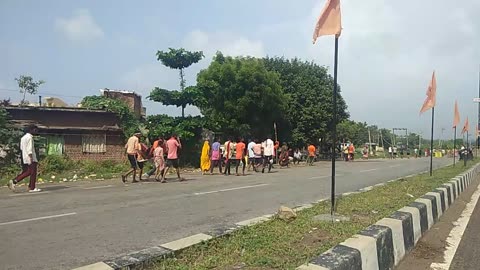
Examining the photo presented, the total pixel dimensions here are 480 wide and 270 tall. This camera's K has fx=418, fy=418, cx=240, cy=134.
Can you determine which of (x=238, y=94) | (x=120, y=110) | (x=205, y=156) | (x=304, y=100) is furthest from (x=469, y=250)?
(x=304, y=100)

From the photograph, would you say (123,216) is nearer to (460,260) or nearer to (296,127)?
(460,260)

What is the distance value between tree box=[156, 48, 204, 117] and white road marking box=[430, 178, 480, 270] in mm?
14684

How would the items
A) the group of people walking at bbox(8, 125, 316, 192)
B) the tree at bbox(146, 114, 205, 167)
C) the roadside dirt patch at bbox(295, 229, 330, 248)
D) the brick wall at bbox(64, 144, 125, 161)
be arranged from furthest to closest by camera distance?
1. the brick wall at bbox(64, 144, 125, 161)
2. the tree at bbox(146, 114, 205, 167)
3. the group of people walking at bbox(8, 125, 316, 192)
4. the roadside dirt patch at bbox(295, 229, 330, 248)

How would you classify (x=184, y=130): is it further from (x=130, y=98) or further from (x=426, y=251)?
(x=426, y=251)

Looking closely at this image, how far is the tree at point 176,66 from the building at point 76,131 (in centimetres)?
326

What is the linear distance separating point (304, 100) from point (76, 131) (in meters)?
18.8

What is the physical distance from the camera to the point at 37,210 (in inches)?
326

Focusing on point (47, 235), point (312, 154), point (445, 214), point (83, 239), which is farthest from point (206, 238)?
point (312, 154)

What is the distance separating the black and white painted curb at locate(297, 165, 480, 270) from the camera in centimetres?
346

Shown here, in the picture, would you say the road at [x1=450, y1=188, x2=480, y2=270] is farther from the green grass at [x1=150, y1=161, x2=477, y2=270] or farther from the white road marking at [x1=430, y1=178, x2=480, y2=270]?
the green grass at [x1=150, y1=161, x2=477, y2=270]

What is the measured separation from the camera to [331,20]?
6621 mm

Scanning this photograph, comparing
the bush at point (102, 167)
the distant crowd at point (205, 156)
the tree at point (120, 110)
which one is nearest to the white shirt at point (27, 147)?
the distant crowd at point (205, 156)

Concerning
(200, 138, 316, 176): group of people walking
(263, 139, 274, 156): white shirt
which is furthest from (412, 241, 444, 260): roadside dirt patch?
(263, 139, 274, 156): white shirt

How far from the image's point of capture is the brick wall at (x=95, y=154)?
21234 millimetres
